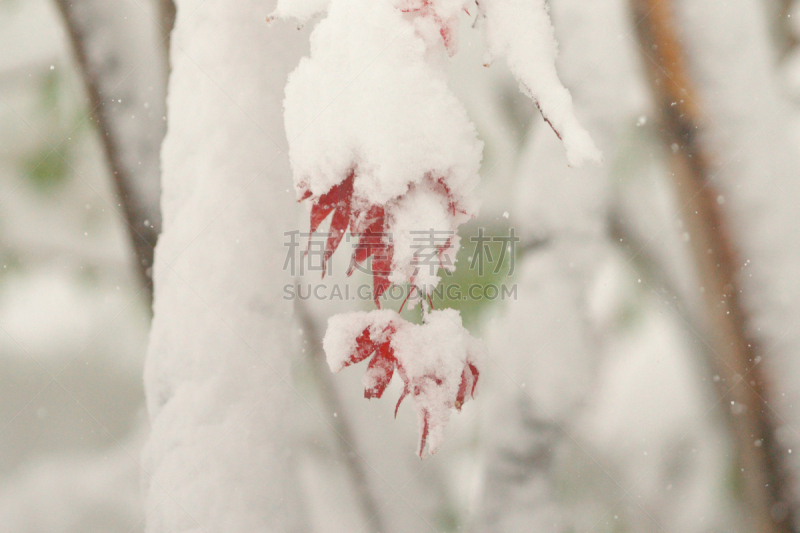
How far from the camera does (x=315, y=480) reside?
1380 mm

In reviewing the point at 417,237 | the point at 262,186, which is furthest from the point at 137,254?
the point at 417,237

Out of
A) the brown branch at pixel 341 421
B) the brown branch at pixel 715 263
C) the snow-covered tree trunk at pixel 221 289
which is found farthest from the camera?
the brown branch at pixel 341 421

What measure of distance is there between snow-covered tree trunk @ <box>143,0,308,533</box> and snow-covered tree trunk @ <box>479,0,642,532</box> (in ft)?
1.19

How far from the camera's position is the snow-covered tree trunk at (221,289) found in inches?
21.3

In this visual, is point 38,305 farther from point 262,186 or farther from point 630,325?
point 630,325

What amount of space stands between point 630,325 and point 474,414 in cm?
39

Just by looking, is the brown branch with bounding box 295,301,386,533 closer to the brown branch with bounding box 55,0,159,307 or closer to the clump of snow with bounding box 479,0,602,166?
the brown branch with bounding box 55,0,159,307

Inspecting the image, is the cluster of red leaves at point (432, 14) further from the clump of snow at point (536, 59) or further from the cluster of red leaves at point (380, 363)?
the cluster of red leaves at point (380, 363)

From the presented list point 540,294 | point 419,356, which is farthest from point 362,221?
point 540,294

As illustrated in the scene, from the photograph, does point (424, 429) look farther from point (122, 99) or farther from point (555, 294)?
point (122, 99)

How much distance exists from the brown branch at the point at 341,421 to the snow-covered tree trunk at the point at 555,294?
1.62 feet

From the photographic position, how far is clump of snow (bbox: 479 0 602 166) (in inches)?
13.0

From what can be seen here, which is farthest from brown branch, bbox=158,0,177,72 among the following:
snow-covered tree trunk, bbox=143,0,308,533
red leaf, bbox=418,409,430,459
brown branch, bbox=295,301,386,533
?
red leaf, bbox=418,409,430,459

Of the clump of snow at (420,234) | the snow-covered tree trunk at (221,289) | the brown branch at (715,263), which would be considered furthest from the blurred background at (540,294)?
the clump of snow at (420,234)
